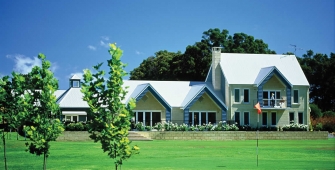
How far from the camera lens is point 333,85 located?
238 ft

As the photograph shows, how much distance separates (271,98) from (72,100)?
19840 millimetres

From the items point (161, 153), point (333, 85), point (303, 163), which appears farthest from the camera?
point (333, 85)

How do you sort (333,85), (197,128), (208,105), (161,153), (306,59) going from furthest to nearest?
1. (306,59)
2. (333,85)
3. (208,105)
4. (197,128)
5. (161,153)

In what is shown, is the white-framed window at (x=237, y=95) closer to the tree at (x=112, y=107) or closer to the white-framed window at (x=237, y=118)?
the white-framed window at (x=237, y=118)

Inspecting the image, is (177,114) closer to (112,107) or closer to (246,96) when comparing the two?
(246,96)

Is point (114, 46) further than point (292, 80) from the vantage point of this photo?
No

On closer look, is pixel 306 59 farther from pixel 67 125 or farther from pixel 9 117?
pixel 9 117

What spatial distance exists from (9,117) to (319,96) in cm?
6044

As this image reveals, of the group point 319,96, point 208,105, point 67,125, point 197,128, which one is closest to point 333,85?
point 319,96

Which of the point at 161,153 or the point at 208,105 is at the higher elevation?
the point at 208,105

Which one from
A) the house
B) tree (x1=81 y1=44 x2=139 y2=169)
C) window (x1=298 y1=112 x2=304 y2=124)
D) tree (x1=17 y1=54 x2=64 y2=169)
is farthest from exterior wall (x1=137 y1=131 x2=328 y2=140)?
tree (x1=81 y1=44 x2=139 y2=169)

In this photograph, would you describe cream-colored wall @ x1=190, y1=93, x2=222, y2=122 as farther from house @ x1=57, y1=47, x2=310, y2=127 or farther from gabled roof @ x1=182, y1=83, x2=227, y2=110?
gabled roof @ x1=182, y1=83, x2=227, y2=110

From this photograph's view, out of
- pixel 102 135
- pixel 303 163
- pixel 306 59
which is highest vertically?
pixel 306 59

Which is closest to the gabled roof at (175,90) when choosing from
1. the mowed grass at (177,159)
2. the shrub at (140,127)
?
the shrub at (140,127)
